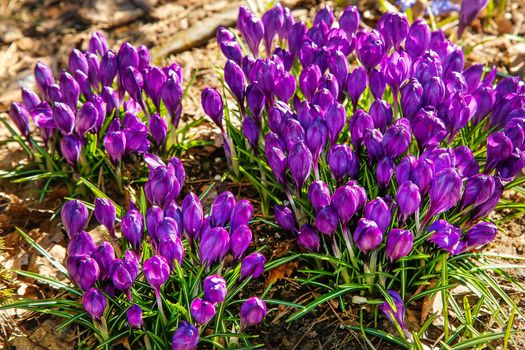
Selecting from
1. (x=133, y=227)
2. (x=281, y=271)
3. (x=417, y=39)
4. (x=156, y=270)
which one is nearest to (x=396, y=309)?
(x=281, y=271)

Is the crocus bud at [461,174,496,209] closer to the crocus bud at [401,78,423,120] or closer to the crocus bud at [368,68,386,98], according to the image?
the crocus bud at [401,78,423,120]

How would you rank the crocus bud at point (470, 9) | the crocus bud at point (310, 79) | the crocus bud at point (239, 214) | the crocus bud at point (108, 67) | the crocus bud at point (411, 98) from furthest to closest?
the crocus bud at point (470, 9)
the crocus bud at point (108, 67)
the crocus bud at point (310, 79)
the crocus bud at point (411, 98)
the crocus bud at point (239, 214)

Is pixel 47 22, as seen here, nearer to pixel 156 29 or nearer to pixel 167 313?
pixel 156 29

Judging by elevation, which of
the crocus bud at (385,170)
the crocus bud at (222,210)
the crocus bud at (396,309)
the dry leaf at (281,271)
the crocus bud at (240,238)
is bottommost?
the dry leaf at (281,271)

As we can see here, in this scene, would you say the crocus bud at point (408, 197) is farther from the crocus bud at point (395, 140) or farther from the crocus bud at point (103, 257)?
the crocus bud at point (103, 257)

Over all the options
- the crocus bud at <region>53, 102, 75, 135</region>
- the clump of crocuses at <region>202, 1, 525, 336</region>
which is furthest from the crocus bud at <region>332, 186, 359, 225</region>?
the crocus bud at <region>53, 102, 75, 135</region>

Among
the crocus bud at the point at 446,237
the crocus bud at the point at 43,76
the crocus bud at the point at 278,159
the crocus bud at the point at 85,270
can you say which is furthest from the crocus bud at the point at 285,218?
the crocus bud at the point at 43,76

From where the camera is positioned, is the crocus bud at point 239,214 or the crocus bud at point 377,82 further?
the crocus bud at point 377,82
